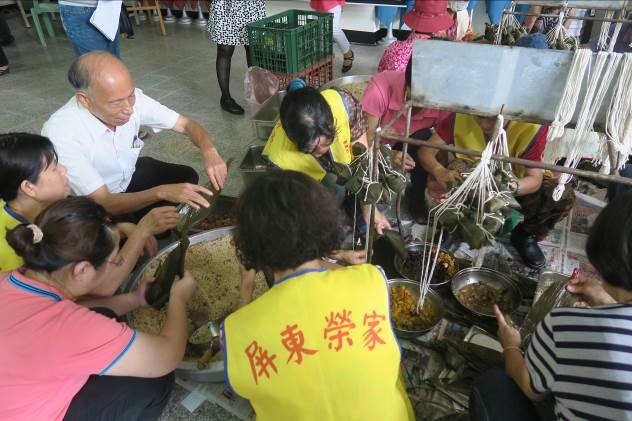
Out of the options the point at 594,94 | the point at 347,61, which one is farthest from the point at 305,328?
the point at 347,61

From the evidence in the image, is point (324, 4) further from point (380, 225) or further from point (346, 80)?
point (380, 225)

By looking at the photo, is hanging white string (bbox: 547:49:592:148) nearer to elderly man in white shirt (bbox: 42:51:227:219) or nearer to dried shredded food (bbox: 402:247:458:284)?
dried shredded food (bbox: 402:247:458:284)

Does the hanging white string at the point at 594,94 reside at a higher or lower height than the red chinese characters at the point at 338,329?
higher

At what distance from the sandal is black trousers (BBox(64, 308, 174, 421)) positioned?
3731mm

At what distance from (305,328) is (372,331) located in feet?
0.49

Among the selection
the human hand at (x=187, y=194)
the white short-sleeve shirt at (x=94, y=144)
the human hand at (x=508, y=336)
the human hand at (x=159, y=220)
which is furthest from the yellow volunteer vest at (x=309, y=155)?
the human hand at (x=508, y=336)

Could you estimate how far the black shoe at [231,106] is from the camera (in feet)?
11.8

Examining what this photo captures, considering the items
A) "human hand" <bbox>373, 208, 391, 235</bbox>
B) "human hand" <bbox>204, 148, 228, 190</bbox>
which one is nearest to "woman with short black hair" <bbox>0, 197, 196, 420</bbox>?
"human hand" <bbox>204, 148, 228, 190</bbox>

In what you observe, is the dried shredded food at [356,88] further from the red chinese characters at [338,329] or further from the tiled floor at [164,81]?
the red chinese characters at [338,329]

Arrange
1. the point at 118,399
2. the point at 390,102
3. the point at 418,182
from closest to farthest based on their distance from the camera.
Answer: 1. the point at 118,399
2. the point at 390,102
3. the point at 418,182

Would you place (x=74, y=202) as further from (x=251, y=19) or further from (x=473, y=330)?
(x=251, y=19)

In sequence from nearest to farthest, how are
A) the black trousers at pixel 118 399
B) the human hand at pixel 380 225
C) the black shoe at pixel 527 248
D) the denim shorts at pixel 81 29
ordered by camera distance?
the black trousers at pixel 118 399 → the human hand at pixel 380 225 → the black shoe at pixel 527 248 → the denim shorts at pixel 81 29

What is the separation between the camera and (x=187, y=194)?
163cm

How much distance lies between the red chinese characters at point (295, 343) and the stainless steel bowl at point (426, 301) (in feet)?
2.43
